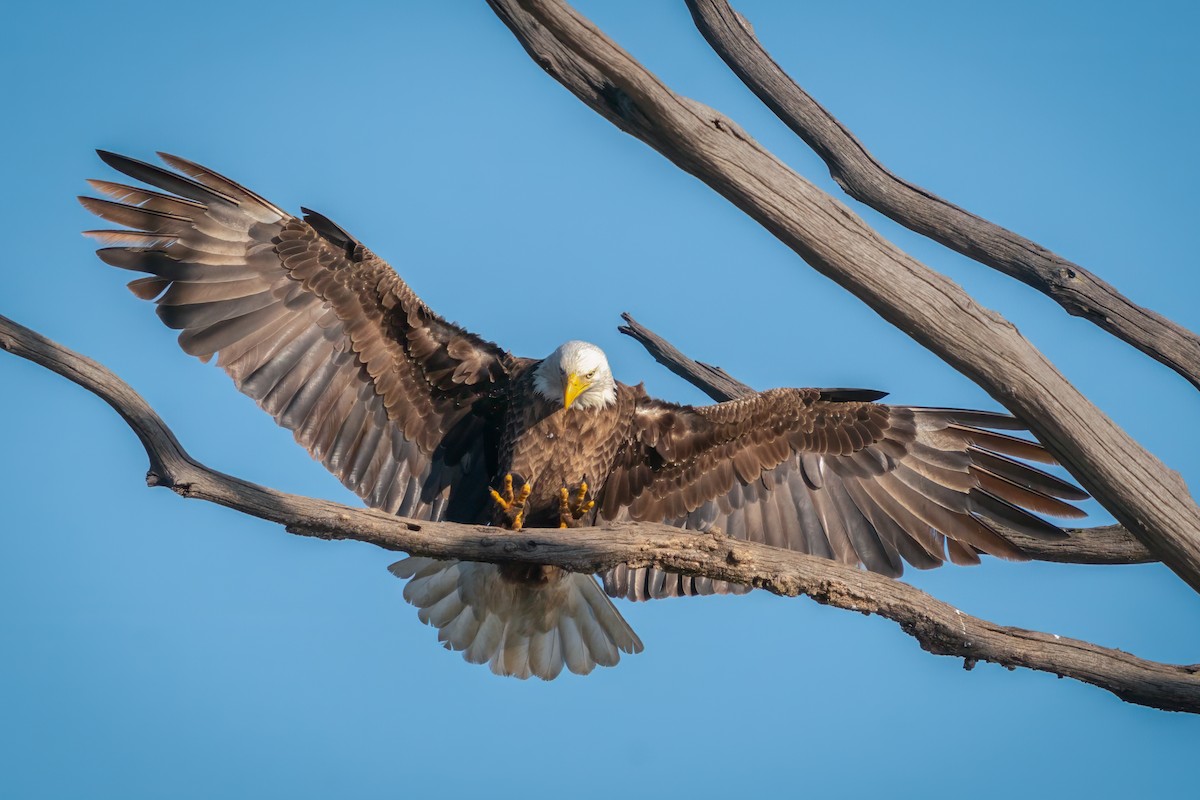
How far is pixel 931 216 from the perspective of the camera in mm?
4250

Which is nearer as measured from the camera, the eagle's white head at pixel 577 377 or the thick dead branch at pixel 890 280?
the thick dead branch at pixel 890 280

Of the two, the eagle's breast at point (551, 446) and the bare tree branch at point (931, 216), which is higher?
the bare tree branch at point (931, 216)

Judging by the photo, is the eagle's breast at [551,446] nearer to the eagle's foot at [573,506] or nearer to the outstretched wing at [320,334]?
the eagle's foot at [573,506]

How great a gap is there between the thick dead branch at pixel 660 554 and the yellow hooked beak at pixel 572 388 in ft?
3.75

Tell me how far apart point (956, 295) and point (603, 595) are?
9.12 feet

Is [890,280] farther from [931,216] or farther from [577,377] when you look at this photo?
[577,377]

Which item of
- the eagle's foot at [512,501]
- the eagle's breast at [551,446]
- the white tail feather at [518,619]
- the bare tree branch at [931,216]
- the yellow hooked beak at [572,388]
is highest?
the bare tree branch at [931,216]

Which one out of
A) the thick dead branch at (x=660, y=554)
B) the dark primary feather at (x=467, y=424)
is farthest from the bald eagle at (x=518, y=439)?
the thick dead branch at (x=660, y=554)

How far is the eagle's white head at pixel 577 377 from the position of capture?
16.7 feet

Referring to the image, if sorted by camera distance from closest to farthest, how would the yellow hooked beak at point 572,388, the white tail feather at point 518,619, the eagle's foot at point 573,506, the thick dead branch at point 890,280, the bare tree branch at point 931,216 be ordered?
the thick dead branch at point 890,280 < the bare tree branch at point 931,216 < the yellow hooked beak at point 572,388 < the eagle's foot at point 573,506 < the white tail feather at point 518,619

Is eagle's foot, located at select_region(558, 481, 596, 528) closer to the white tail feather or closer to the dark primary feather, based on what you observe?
the dark primary feather

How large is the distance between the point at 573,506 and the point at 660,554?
1319 mm

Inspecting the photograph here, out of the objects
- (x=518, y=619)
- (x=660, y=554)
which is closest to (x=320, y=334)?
(x=518, y=619)

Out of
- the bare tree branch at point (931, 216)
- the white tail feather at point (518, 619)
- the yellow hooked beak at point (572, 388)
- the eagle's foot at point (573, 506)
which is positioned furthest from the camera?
the white tail feather at point (518, 619)
